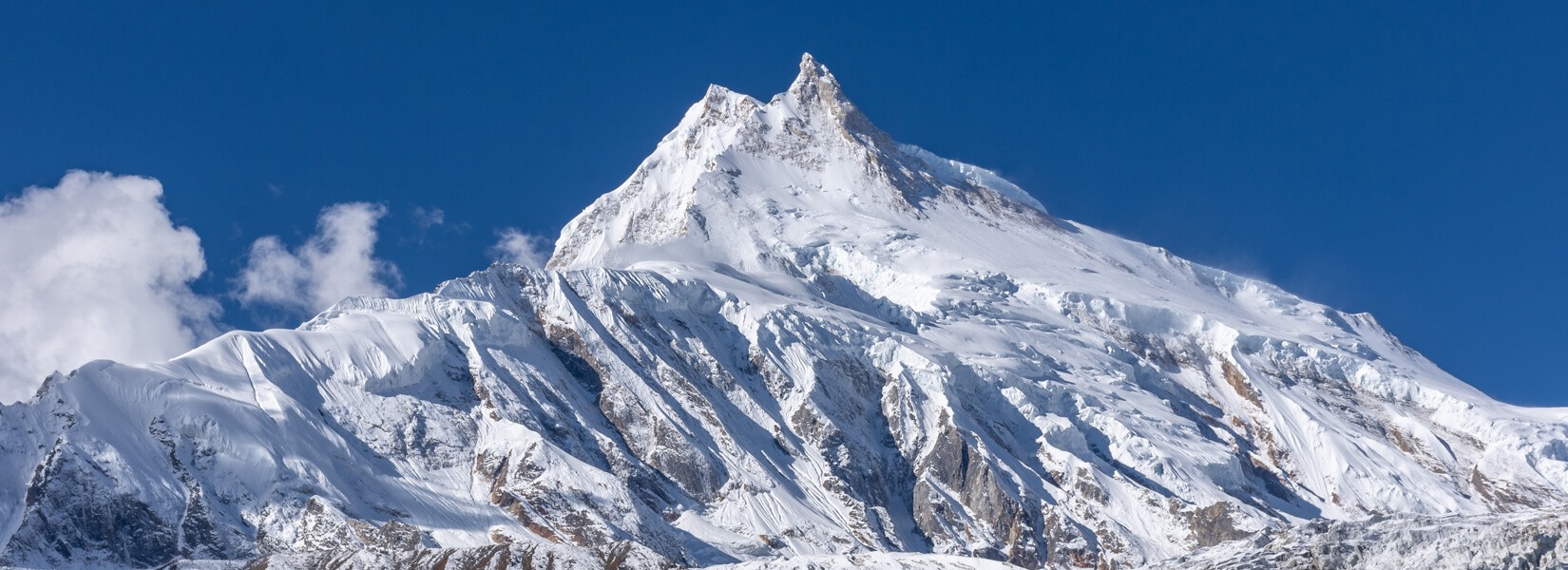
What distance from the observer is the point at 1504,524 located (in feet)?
340

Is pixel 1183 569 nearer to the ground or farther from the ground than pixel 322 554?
nearer to the ground

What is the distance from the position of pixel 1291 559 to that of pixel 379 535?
121122 mm

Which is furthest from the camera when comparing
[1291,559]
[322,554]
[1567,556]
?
[322,554]

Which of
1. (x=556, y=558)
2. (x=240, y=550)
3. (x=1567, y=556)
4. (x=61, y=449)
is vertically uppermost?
(x=61, y=449)

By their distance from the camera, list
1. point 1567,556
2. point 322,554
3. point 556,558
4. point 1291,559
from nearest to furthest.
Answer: point 1567,556 → point 1291,559 → point 556,558 → point 322,554

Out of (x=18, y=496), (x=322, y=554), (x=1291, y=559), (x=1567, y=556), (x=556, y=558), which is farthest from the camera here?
(x=18, y=496)

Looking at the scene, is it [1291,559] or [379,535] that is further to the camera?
[379,535]

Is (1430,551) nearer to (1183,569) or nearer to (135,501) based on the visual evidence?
(1183,569)

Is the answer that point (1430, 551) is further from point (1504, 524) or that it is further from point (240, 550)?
point (240, 550)

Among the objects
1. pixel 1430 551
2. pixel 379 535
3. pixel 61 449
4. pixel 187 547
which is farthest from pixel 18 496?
pixel 1430 551

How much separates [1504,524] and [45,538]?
503 feet

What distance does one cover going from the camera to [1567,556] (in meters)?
99.0

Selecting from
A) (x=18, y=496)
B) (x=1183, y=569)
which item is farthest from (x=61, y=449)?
(x=1183, y=569)

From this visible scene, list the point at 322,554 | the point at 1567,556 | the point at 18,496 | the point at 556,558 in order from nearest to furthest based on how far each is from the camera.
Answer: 1. the point at 1567,556
2. the point at 556,558
3. the point at 322,554
4. the point at 18,496
